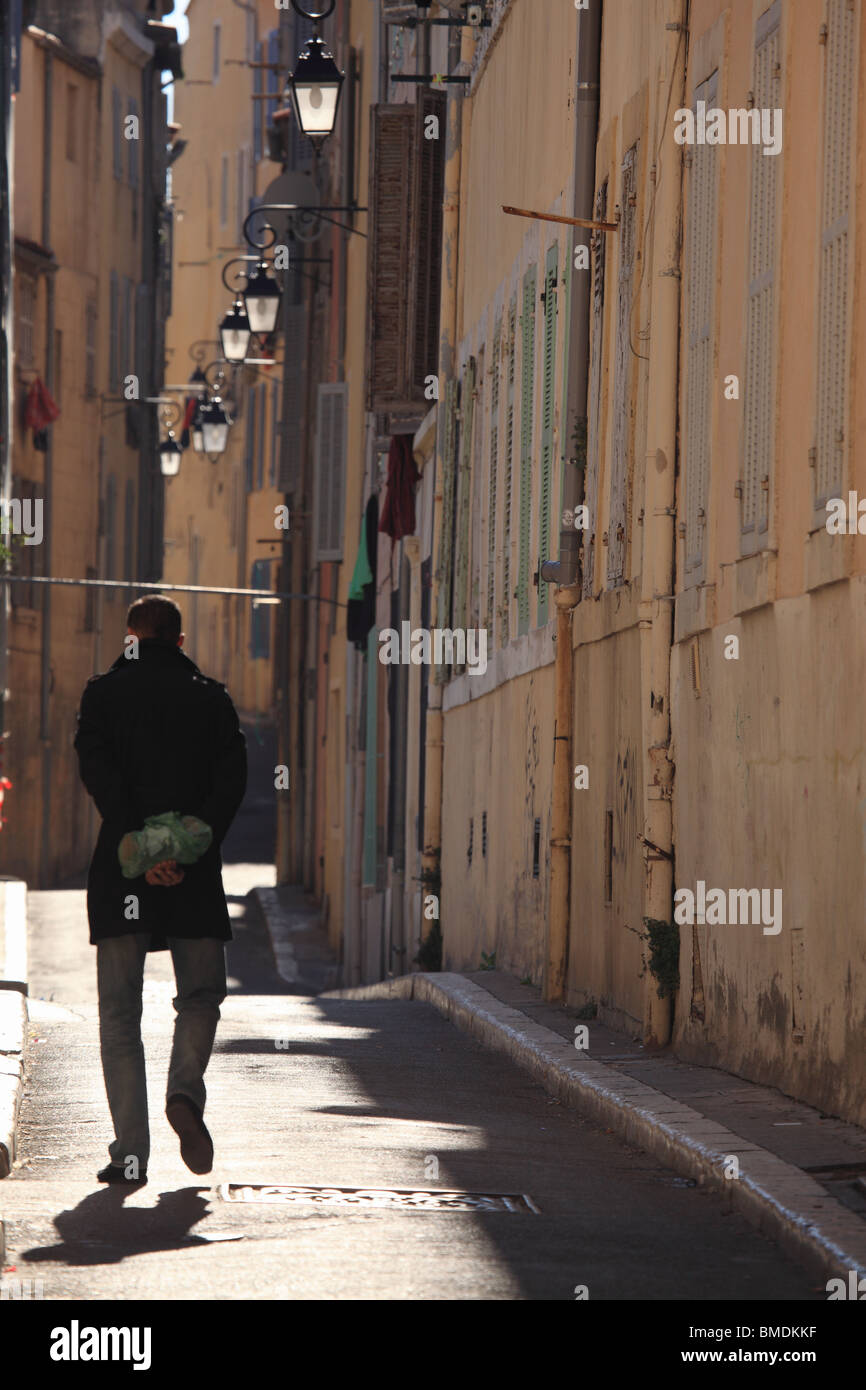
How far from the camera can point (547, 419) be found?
1482 centimetres

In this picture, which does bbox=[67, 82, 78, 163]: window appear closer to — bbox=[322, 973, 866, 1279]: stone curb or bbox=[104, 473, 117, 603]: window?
bbox=[104, 473, 117, 603]: window

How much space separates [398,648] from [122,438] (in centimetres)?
2097

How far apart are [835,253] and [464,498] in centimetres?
1079

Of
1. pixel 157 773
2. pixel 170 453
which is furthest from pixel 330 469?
pixel 157 773

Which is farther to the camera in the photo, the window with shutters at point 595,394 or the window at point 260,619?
the window at point 260,619

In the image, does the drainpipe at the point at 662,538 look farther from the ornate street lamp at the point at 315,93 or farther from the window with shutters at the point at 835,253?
the ornate street lamp at the point at 315,93

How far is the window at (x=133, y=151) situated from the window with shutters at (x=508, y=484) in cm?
2827

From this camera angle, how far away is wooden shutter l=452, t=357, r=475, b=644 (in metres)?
18.8

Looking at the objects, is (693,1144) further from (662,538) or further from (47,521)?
(47,521)

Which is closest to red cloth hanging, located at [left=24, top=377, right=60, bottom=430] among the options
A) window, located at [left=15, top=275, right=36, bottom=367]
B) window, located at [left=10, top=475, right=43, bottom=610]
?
window, located at [left=15, top=275, right=36, bottom=367]

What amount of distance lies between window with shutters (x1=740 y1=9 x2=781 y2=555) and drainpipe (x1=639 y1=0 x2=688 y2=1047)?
1.35 meters

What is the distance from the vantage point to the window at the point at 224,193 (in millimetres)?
64688

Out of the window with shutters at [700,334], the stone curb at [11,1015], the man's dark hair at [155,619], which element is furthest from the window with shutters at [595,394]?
the man's dark hair at [155,619]
